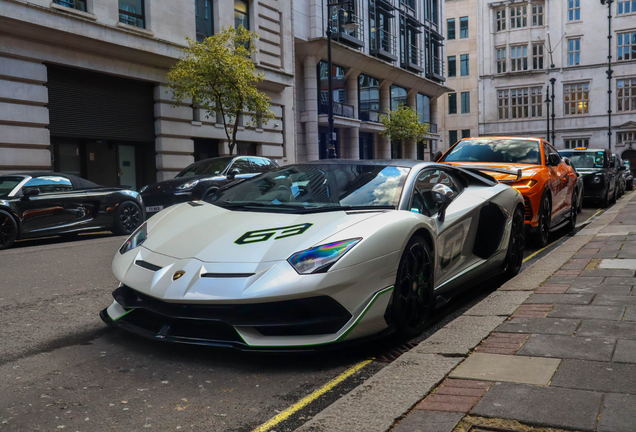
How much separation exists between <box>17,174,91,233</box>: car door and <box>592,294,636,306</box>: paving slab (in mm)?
8626

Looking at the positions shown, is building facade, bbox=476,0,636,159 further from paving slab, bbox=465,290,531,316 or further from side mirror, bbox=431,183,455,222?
side mirror, bbox=431,183,455,222

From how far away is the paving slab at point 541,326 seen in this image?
3785 mm

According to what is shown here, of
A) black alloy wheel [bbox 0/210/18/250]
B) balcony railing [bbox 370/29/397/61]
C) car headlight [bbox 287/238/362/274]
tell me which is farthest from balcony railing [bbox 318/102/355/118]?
car headlight [bbox 287/238/362/274]

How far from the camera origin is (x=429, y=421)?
2520mm

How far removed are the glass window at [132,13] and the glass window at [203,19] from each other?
9.03ft

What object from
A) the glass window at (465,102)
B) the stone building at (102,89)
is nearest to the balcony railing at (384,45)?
the stone building at (102,89)

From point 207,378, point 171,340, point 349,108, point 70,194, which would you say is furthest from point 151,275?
point 349,108

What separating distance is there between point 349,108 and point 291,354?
31.6 meters

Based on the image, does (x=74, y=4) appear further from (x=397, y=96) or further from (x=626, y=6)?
(x=626, y=6)

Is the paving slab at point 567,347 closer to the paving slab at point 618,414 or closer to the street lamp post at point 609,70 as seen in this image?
the paving slab at point 618,414

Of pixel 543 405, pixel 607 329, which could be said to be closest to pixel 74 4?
pixel 607 329

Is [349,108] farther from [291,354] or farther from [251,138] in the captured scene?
[291,354]

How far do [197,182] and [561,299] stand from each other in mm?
10420

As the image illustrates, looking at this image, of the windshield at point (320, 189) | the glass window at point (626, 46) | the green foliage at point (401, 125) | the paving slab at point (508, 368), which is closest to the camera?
the paving slab at point (508, 368)
